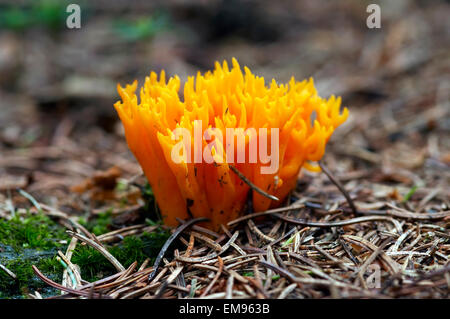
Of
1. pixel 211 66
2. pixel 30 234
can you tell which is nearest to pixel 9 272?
pixel 30 234

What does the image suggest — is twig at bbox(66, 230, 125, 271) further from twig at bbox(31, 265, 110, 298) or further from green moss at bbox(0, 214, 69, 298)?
twig at bbox(31, 265, 110, 298)

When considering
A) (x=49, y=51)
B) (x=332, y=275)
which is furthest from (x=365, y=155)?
(x=49, y=51)

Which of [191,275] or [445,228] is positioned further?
[445,228]

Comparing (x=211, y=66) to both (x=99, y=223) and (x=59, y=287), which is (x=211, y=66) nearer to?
(x=99, y=223)

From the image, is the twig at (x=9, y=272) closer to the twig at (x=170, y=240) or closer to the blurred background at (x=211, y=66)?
the twig at (x=170, y=240)

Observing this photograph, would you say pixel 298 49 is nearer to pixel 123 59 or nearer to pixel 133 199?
pixel 123 59

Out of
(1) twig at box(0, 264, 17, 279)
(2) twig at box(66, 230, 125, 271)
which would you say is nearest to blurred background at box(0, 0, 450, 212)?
(2) twig at box(66, 230, 125, 271)
